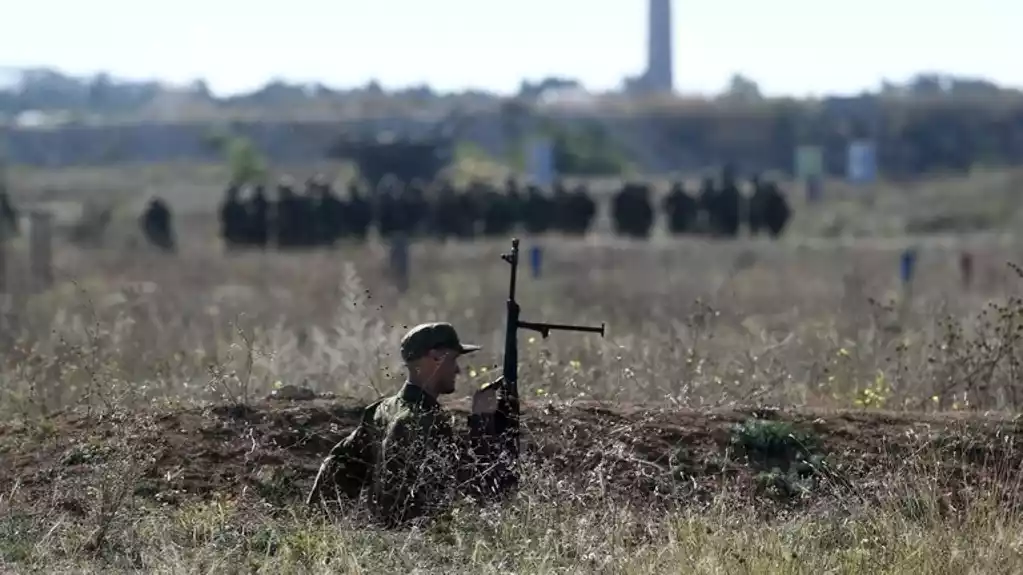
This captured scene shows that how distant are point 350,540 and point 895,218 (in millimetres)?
52243

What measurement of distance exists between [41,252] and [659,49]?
102398mm

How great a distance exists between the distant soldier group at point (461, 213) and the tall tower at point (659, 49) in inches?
2927

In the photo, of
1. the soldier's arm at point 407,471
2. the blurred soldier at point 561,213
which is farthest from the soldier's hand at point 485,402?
the blurred soldier at point 561,213

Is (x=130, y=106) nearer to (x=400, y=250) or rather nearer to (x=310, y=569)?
(x=400, y=250)

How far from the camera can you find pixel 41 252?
28953mm

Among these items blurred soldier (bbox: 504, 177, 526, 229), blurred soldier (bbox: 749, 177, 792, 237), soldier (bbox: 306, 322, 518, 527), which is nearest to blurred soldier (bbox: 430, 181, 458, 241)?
blurred soldier (bbox: 504, 177, 526, 229)

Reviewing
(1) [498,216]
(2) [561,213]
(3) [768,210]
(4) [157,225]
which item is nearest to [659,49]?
(3) [768,210]

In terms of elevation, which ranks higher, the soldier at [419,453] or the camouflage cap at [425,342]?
the camouflage cap at [425,342]

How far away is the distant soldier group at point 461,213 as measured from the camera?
136ft

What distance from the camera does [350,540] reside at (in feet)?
23.7

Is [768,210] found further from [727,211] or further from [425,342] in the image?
[425,342]

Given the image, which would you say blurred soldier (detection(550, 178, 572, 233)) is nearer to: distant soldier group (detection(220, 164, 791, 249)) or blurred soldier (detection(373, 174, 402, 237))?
distant soldier group (detection(220, 164, 791, 249))

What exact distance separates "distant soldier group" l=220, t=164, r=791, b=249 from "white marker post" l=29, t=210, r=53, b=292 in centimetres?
1148

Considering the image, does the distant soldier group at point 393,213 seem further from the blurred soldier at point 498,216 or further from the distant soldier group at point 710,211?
the distant soldier group at point 710,211
